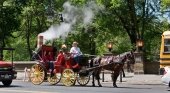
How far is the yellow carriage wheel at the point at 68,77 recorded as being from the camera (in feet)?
82.0

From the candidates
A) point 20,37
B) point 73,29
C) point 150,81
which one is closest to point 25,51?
point 20,37

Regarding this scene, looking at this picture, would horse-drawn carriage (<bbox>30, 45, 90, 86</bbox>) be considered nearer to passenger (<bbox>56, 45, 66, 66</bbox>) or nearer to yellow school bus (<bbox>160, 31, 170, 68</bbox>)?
passenger (<bbox>56, 45, 66, 66</bbox>)

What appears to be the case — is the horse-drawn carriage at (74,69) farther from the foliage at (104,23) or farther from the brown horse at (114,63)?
the foliage at (104,23)

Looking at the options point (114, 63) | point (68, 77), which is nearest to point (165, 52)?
point (114, 63)

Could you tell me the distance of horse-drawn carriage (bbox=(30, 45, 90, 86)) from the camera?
2512 centimetres

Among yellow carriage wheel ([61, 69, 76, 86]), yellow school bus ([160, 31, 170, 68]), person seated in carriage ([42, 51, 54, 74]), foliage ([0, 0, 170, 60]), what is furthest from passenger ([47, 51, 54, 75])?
foliage ([0, 0, 170, 60])

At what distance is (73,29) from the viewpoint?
64812mm

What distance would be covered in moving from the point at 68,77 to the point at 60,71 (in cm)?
99

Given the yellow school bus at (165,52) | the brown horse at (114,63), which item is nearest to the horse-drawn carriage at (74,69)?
the brown horse at (114,63)

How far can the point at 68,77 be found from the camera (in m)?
25.1

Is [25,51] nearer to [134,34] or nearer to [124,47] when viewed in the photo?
[124,47]

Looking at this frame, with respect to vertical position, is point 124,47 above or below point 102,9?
below

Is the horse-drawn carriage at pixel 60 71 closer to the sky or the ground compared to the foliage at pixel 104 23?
closer to the ground

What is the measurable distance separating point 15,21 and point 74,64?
83.8ft
